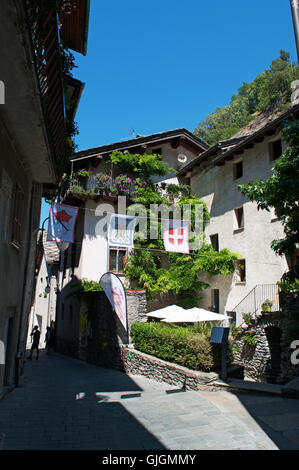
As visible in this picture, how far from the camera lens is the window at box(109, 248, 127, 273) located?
2052 centimetres

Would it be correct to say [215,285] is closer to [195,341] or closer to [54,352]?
[195,341]

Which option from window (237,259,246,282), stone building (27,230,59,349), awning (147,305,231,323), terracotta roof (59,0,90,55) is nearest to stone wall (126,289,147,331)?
awning (147,305,231,323)

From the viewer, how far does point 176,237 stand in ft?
56.6

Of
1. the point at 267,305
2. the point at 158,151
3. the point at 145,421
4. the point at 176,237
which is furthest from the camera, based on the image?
the point at 158,151

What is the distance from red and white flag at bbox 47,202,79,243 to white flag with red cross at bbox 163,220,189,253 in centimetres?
468

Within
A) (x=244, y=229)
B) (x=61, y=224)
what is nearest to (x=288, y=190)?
(x=61, y=224)

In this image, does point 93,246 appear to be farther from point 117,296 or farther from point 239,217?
point 239,217

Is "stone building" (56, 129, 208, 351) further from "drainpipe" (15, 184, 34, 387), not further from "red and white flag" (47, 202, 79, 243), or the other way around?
"drainpipe" (15, 184, 34, 387)

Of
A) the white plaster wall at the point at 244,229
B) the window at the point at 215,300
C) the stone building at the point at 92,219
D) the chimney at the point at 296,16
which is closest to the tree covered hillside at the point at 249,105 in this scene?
the stone building at the point at 92,219

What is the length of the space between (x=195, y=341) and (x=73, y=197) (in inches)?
466

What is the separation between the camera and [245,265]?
18672mm

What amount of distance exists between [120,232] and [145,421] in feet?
36.2

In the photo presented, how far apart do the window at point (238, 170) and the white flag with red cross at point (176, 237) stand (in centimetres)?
507

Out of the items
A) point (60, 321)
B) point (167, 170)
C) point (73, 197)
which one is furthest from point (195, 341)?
point (60, 321)
